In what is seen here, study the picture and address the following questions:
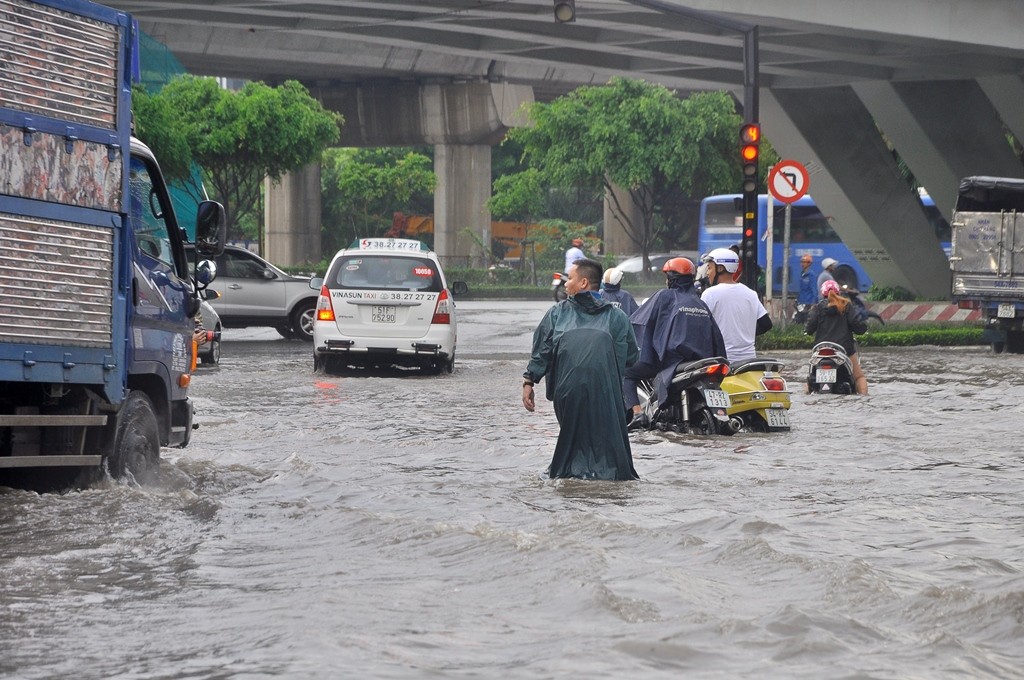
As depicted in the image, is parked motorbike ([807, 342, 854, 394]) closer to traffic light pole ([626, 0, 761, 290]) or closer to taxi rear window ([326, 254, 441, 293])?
traffic light pole ([626, 0, 761, 290])

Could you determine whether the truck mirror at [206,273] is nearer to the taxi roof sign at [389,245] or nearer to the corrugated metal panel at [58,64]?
the corrugated metal panel at [58,64]

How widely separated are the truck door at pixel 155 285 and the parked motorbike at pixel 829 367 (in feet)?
28.5

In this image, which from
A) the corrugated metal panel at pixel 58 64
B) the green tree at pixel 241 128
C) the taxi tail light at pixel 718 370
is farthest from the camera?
the green tree at pixel 241 128

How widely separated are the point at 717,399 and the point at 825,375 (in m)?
4.41

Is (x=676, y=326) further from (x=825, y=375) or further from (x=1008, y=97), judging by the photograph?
(x=1008, y=97)

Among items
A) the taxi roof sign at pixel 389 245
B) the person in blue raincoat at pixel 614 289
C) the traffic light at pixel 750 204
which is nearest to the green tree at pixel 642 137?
the traffic light at pixel 750 204

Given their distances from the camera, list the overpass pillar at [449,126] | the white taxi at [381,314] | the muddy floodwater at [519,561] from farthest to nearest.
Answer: the overpass pillar at [449,126], the white taxi at [381,314], the muddy floodwater at [519,561]

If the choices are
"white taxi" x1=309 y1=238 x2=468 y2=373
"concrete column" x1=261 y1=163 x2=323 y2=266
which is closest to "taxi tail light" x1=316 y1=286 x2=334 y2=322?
"white taxi" x1=309 y1=238 x2=468 y2=373

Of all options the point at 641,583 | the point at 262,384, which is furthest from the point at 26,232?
the point at 262,384

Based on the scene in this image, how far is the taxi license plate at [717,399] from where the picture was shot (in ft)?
42.4

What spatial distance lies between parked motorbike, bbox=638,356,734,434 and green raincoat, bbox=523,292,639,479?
2826mm

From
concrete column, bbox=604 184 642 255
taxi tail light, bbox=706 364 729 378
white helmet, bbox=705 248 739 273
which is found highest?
concrete column, bbox=604 184 642 255

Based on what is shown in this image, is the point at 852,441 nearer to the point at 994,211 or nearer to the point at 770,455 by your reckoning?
the point at 770,455

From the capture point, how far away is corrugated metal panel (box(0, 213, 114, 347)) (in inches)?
301
